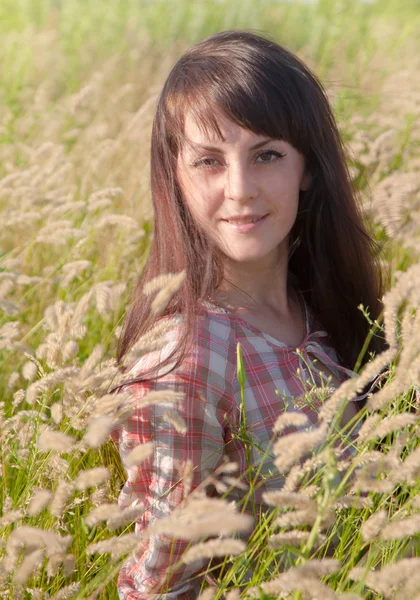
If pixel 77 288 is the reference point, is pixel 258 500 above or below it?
below

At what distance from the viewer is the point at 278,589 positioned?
1.11 meters

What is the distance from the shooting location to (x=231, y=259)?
6.81 feet

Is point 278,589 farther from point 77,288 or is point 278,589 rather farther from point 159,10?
A: point 159,10

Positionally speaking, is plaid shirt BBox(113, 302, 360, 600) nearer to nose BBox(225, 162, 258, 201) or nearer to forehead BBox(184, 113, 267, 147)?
nose BBox(225, 162, 258, 201)

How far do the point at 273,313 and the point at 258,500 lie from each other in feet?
1.83

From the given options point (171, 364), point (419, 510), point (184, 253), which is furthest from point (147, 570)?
point (184, 253)

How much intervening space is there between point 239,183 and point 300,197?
454 millimetres

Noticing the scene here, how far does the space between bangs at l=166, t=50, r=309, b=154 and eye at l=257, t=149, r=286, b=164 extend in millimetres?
39

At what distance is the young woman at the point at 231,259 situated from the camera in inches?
66.4

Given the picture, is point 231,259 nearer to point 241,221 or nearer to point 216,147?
point 241,221

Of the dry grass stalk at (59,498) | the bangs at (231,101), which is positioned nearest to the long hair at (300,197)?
the bangs at (231,101)

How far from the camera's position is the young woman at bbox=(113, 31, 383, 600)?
5.54ft

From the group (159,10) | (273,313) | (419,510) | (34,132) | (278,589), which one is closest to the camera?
(278,589)

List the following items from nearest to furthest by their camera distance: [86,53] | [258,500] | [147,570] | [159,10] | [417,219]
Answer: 1. [147,570]
2. [258,500]
3. [417,219]
4. [86,53]
5. [159,10]
